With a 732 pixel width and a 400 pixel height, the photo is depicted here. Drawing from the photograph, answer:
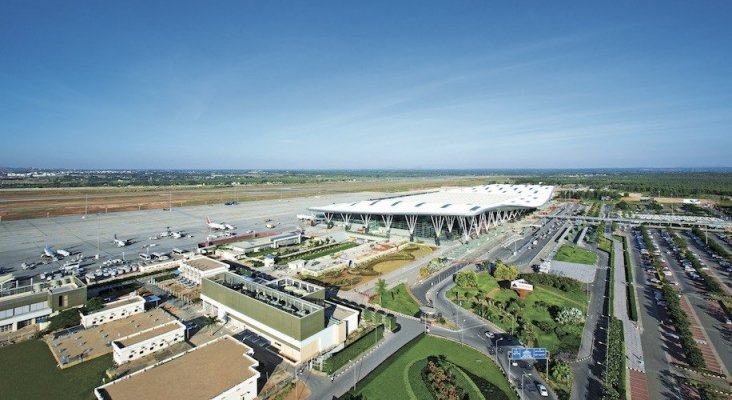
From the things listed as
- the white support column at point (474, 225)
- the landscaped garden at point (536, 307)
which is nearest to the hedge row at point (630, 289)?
the landscaped garden at point (536, 307)

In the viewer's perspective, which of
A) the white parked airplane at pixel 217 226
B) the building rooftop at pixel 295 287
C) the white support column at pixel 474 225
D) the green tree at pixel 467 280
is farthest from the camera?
the white parked airplane at pixel 217 226

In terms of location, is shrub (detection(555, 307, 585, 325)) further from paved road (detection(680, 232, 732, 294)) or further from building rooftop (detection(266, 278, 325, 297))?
paved road (detection(680, 232, 732, 294))

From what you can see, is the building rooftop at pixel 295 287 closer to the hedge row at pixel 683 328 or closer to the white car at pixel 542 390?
the white car at pixel 542 390

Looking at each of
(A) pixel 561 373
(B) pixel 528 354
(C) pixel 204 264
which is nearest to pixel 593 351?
(A) pixel 561 373

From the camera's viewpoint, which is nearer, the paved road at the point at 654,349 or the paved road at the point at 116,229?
the paved road at the point at 654,349

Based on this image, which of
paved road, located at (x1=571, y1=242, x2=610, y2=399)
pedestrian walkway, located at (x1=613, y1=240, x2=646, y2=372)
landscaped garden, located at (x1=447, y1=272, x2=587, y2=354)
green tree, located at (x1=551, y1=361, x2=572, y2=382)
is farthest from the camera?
landscaped garden, located at (x1=447, y1=272, x2=587, y2=354)

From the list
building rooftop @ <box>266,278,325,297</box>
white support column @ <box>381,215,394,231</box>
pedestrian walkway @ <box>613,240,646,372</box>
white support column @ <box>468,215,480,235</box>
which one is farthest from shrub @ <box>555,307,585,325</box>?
white support column @ <box>381,215,394,231</box>
